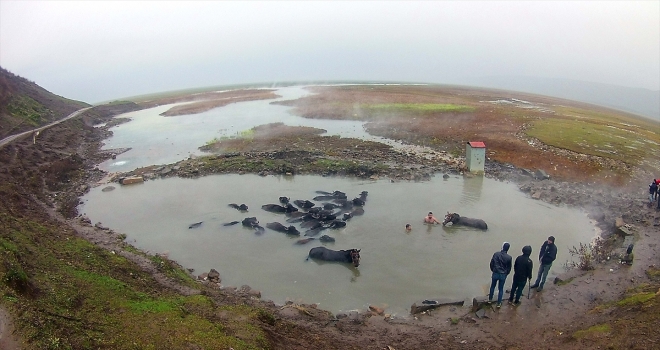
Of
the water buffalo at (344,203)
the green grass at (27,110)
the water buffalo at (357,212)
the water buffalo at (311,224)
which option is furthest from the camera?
the green grass at (27,110)

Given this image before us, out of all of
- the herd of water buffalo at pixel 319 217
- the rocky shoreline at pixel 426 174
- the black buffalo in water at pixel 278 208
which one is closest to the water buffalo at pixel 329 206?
the herd of water buffalo at pixel 319 217

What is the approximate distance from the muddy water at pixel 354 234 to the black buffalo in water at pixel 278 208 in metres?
0.32

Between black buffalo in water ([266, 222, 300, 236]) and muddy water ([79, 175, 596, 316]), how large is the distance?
1.00 ft

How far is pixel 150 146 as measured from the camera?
105 ft

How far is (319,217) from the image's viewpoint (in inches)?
620

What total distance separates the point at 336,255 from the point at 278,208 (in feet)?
16.5

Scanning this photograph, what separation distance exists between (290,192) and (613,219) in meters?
14.2

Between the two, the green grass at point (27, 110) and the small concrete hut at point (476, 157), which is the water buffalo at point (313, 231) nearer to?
the small concrete hut at point (476, 157)

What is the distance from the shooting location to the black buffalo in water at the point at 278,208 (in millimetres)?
16781

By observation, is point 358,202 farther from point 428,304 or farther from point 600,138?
point 600,138

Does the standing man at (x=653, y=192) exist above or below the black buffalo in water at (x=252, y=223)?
above

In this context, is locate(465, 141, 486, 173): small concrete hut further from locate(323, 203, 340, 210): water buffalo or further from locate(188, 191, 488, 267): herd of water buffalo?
locate(323, 203, 340, 210): water buffalo

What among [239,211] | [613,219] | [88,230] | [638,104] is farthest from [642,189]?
[638,104]

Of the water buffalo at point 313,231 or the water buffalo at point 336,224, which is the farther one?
the water buffalo at point 336,224
